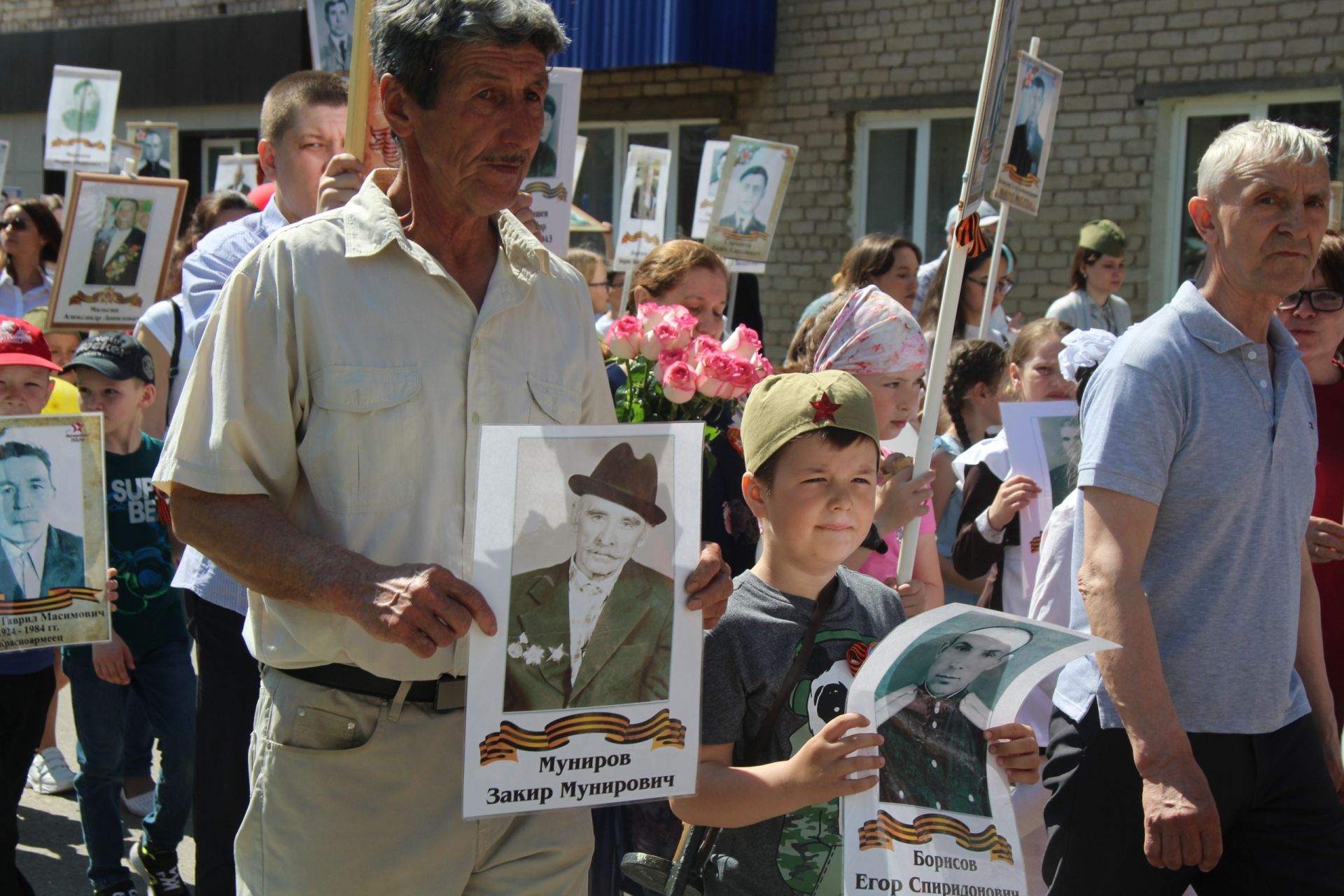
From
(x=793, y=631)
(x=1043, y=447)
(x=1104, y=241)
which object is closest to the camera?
(x=793, y=631)

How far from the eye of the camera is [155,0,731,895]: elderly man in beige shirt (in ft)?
6.79

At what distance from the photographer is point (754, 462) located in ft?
8.70

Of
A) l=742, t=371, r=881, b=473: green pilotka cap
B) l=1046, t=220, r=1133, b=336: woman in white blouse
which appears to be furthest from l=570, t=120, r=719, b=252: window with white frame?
l=742, t=371, r=881, b=473: green pilotka cap

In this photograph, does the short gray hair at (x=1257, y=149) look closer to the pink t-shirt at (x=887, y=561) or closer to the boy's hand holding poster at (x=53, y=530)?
the pink t-shirt at (x=887, y=561)

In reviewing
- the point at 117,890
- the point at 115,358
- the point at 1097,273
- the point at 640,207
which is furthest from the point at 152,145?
the point at 117,890

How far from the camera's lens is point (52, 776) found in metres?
5.57

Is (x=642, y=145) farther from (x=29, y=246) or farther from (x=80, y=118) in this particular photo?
(x=29, y=246)

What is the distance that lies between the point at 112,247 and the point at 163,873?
11.9ft

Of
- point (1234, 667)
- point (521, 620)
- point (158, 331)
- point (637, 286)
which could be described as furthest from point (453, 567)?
point (158, 331)

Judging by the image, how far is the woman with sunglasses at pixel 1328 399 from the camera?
3.96 meters

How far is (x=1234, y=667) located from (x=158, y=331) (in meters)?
3.61

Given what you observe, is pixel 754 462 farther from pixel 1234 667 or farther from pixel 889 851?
pixel 1234 667

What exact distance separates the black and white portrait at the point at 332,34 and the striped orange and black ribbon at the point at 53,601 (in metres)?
1.92

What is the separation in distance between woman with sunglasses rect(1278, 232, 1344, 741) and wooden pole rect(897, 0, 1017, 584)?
1.13 m
